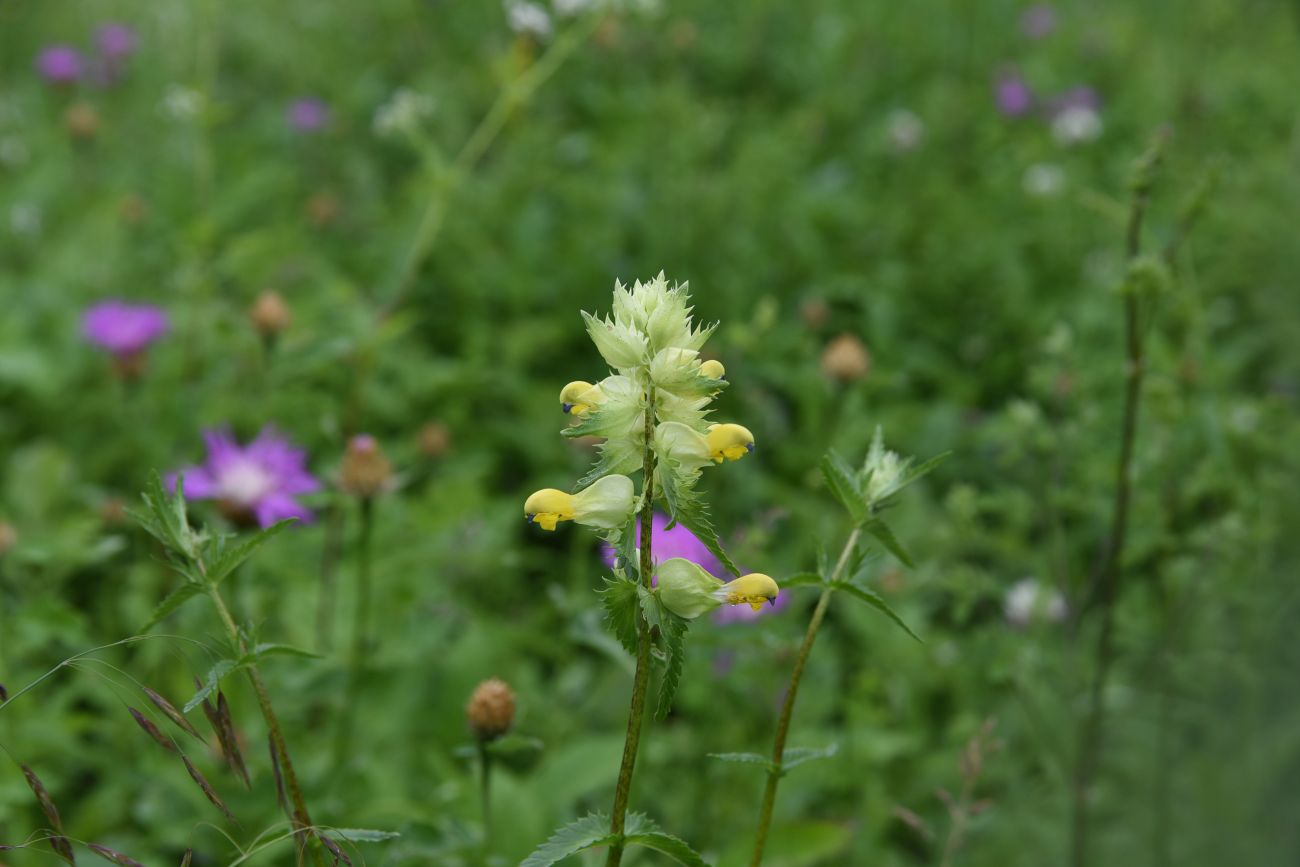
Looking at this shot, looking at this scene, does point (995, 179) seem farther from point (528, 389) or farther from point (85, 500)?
point (85, 500)

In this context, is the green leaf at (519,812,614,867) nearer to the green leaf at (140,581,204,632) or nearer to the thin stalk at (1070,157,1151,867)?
the green leaf at (140,581,204,632)

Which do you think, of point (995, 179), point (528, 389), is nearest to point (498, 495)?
point (528, 389)

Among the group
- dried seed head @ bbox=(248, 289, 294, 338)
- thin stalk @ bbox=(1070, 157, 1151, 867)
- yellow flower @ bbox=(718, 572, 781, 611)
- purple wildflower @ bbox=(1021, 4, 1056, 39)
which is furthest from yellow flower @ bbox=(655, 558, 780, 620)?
purple wildflower @ bbox=(1021, 4, 1056, 39)

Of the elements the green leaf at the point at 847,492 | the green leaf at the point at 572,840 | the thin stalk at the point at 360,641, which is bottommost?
the green leaf at the point at 572,840

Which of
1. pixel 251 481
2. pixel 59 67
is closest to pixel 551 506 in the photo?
pixel 251 481

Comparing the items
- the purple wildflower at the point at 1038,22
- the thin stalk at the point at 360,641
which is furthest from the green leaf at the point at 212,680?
the purple wildflower at the point at 1038,22

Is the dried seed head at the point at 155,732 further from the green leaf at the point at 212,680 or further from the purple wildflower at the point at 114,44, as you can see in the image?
the purple wildflower at the point at 114,44
